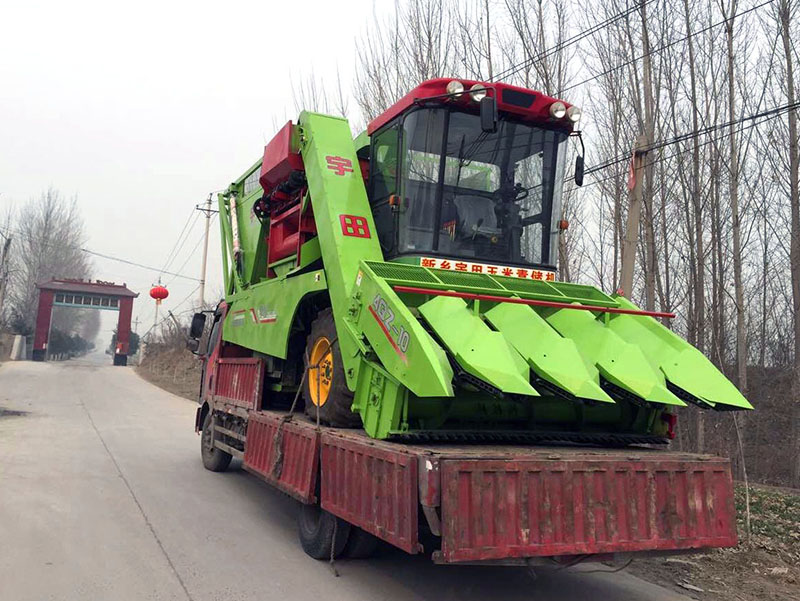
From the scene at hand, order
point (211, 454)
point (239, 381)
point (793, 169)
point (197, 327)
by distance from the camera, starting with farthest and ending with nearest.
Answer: point (793, 169)
point (197, 327)
point (211, 454)
point (239, 381)

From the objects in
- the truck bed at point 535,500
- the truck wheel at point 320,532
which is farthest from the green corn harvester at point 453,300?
the truck wheel at point 320,532

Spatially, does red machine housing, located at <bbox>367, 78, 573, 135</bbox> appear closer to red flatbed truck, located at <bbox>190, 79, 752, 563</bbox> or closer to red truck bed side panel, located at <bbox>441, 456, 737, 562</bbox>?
red flatbed truck, located at <bbox>190, 79, 752, 563</bbox>

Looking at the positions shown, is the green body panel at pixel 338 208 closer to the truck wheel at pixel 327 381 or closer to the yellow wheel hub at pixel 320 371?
the truck wheel at pixel 327 381

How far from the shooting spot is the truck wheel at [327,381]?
16.8 ft

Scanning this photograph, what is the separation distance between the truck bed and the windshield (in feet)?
6.56

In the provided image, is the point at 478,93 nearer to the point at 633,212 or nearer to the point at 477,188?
the point at 477,188

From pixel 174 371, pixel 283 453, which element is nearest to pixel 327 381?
pixel 283 453

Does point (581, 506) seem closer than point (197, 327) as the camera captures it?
Yes

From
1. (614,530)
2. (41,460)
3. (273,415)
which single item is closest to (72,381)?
(41,460)

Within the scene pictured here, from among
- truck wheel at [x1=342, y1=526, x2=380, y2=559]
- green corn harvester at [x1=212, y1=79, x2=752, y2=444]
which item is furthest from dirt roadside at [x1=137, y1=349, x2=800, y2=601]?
truck wheel at [x1=342, y1=526, x2=380, y2=559]

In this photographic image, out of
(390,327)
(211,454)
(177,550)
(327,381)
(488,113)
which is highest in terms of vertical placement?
(488,113)

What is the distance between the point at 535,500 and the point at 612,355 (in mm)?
1385

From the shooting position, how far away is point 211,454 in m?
9.04

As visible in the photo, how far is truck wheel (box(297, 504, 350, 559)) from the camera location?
16.2 feet
